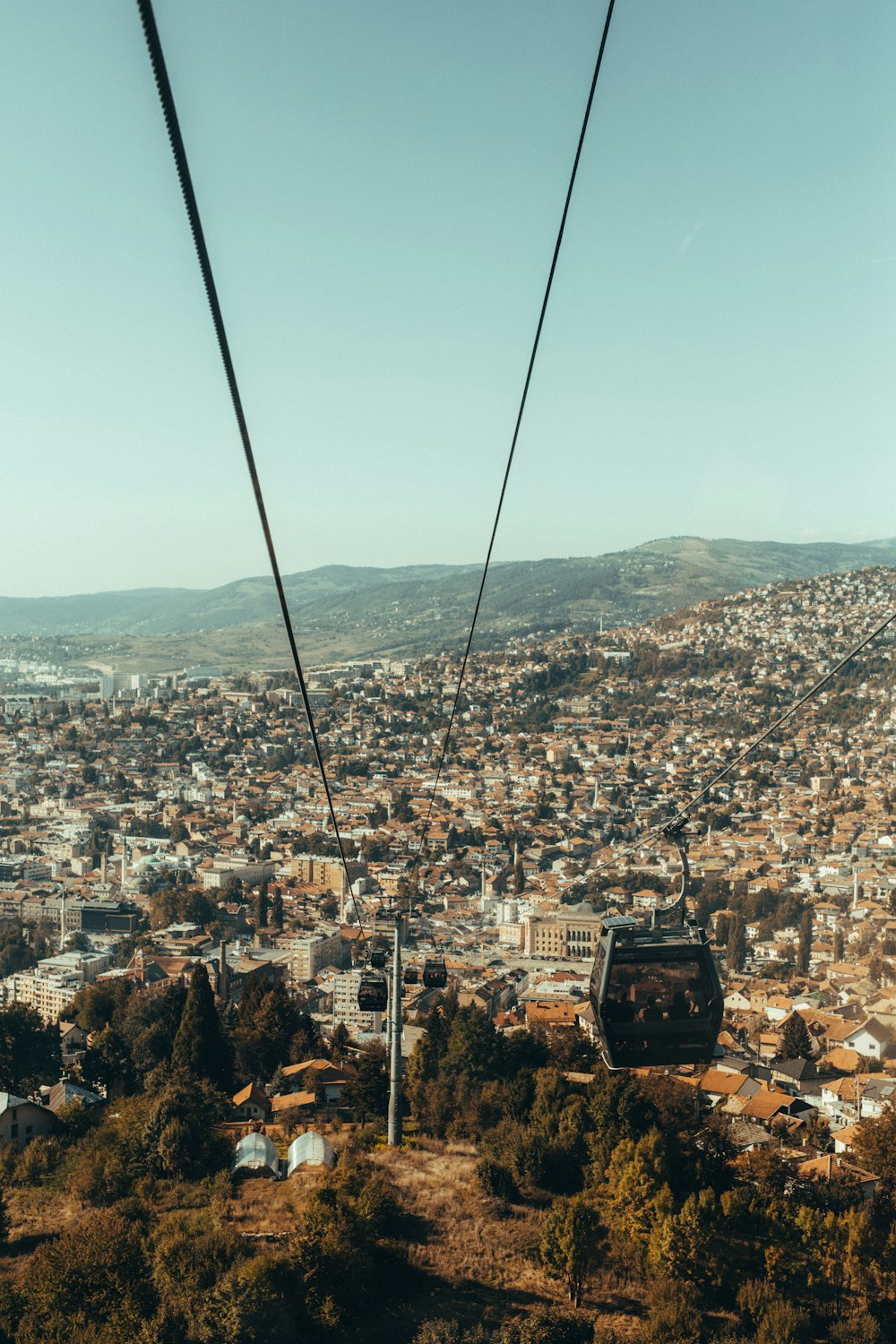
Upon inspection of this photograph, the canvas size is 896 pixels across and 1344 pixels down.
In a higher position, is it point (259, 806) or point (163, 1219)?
point (163, 1219)

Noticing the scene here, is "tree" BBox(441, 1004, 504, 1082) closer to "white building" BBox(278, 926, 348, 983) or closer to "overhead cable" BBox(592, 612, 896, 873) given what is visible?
"overhead cable" BBox(592, 612, 896, 873)

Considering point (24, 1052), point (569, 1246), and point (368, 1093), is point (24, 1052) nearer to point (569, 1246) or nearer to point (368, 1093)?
point (368, 1093)

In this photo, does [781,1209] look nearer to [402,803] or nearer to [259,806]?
[402,803]

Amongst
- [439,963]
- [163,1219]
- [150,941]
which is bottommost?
[150,941]

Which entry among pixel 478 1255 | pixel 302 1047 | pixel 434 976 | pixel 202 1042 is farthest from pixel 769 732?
pixel 302 1047

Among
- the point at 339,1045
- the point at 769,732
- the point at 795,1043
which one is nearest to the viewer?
the point at 769,732

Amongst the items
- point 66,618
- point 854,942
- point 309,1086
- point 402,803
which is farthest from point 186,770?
point 66,618

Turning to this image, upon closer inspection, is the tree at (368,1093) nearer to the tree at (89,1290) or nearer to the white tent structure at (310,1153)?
the white tent structure at (310,1153)
